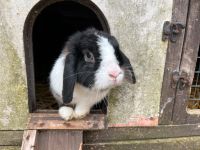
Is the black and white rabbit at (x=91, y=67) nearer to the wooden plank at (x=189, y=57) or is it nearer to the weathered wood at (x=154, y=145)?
the wooden plank at (x=189, y=57)

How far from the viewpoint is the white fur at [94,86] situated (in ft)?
7.93

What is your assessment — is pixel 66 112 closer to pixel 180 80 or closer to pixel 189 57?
pixel 180 80

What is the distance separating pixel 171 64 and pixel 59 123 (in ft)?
3.54

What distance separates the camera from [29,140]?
113 inches

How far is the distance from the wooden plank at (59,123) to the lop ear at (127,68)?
49 centimetres

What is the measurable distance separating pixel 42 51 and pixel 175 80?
221 cm

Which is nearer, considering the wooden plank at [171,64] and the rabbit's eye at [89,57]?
the rabbit's eye at [89,57]

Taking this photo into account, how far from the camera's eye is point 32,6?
107 inches

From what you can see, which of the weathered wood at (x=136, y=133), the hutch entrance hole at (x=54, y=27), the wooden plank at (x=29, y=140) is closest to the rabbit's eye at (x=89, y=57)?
the wooden plank at (x=29, y=140)

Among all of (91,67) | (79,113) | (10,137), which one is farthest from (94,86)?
(10,137)

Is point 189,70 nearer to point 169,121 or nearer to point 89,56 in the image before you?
point 169,121

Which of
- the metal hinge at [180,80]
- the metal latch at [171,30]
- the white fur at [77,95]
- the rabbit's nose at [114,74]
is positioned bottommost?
the white fur at [77,95]

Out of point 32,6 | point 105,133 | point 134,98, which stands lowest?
point 105,133

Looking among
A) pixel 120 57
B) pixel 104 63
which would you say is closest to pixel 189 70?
pixel 120 57
